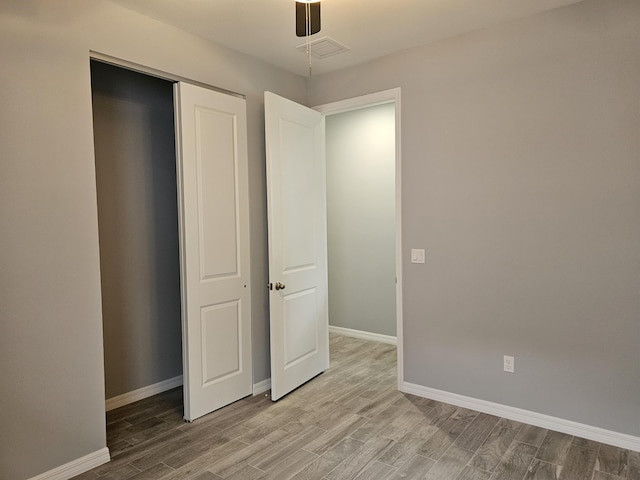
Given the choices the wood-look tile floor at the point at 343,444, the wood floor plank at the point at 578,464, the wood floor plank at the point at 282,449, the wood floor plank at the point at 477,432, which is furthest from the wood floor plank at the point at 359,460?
the wood floor plank at the point at 578,464

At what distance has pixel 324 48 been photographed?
319cm

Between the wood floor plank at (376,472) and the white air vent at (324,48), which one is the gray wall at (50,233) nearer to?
the white air vent at (324,48)

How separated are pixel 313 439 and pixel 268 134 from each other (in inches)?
86.8

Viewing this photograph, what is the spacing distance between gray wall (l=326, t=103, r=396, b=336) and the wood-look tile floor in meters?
1.65

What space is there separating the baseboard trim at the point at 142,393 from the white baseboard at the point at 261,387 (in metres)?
0.78

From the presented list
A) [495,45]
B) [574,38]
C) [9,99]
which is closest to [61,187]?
[9,99]

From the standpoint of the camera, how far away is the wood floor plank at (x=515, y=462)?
228 cm

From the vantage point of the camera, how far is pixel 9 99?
2.08 meters

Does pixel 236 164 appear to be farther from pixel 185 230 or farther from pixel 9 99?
pixel 9 99

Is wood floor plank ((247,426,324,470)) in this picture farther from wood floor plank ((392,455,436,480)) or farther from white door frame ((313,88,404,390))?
white door frame ((313,88,404,390))

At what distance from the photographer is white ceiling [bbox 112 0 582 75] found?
2537 mm

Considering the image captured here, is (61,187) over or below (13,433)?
over

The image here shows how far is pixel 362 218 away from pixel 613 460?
10.6 ft

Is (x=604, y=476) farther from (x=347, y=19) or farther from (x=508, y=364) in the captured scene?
(x=347, y=19)
